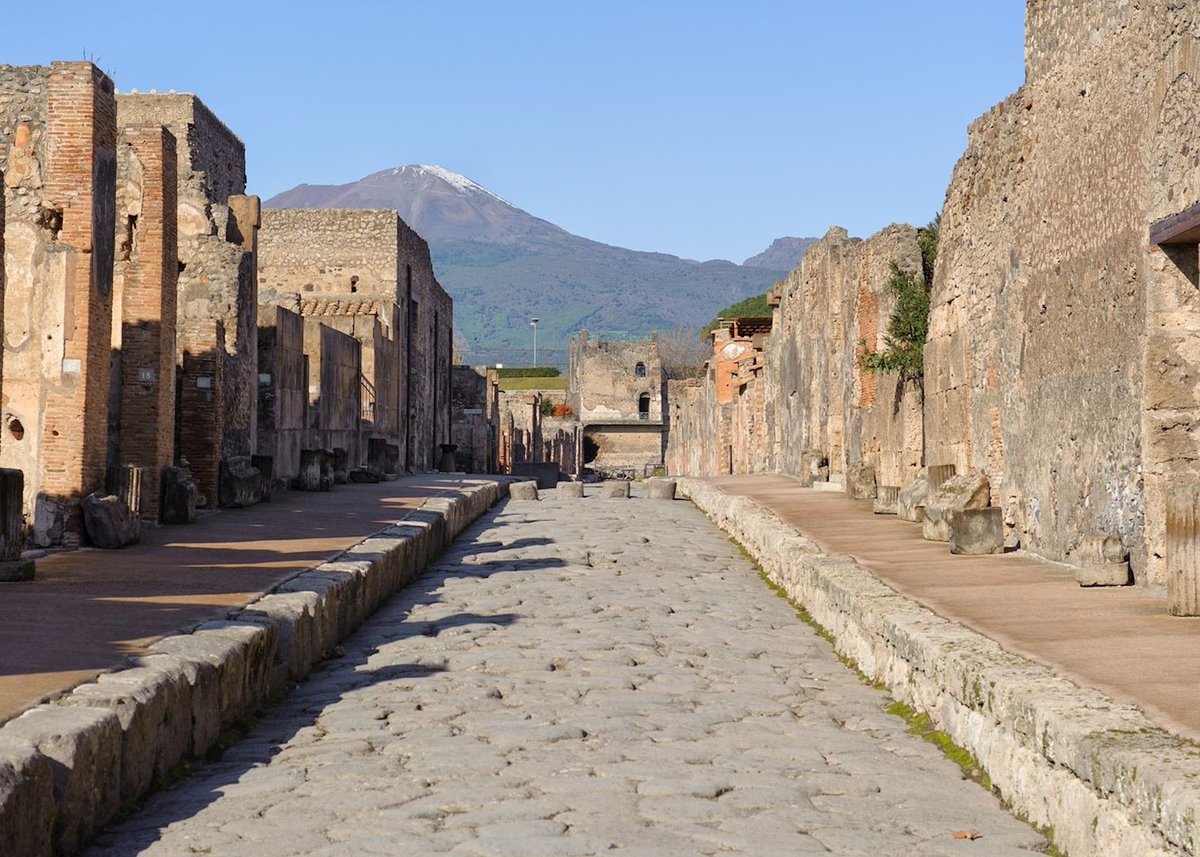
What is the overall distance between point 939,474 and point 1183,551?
655 cm

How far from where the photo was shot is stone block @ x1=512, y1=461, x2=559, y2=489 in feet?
127

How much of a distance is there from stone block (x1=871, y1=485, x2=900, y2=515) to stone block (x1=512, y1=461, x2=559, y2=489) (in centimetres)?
2313

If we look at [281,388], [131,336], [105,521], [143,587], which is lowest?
[143,587]

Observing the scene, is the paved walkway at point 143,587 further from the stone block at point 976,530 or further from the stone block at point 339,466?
the stone block at point 339,466

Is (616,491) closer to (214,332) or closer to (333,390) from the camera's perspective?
(333,390)

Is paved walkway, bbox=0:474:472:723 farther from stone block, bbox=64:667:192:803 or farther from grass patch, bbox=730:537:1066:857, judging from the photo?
grass patch, bbox=730:537:1066:857

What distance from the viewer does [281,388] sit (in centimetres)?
2031

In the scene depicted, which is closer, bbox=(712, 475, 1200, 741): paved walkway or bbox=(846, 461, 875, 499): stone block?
bbox=(712, 475, 1200, 741): paved walkway

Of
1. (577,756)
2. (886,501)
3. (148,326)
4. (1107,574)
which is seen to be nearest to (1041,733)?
(577,756)

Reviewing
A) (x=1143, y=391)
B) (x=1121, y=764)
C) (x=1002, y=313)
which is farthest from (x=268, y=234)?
(x=1121, y=764)

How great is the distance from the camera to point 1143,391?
8.11m

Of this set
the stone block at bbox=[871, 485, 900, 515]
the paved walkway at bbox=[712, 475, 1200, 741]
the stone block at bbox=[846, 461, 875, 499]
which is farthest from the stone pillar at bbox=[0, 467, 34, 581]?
the stone block at bbox=[846, 461, 875, 499]

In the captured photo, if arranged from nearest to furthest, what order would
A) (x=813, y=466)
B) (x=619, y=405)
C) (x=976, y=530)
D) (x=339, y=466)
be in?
(x=976, y=530) → (x=813, y=466) → (x=339, y=466) → (x=619, y=405)

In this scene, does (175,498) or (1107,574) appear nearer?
(1107,574)
